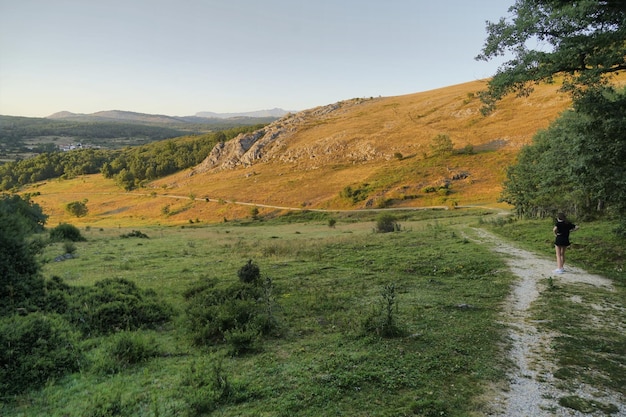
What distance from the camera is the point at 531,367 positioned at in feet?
22.9

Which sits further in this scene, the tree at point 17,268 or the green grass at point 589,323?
the tree at point 17,268

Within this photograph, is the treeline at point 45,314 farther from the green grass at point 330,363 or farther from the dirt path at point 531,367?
the dirt path at point 531,367

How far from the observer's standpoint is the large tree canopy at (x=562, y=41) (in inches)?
413

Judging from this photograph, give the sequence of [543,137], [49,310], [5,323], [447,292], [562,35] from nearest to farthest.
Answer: [5,323]
[49,310]
[562,35]
[447,292]
[543,137]

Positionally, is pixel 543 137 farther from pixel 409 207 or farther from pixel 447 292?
pixel 409 207

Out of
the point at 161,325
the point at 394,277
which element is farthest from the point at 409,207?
the point at 161,325

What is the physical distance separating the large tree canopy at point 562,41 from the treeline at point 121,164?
471ft

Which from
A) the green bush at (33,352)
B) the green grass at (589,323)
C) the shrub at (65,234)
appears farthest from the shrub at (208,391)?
the shrub at (65,234)

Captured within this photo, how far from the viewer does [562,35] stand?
11.4 metres

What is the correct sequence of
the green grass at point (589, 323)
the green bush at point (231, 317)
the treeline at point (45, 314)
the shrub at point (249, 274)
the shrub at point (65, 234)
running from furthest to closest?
the shrub at point (65, 234), the shrub at point (249, 274), the green bush at point (231, 317), the treeline at point (45, 314), the green grass at point (589, 323)

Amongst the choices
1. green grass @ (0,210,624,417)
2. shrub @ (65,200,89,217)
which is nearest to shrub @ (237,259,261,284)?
green grass @ (0,210,624,417)

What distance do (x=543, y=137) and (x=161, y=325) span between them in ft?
123

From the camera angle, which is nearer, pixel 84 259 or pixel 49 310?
pixel 49 310

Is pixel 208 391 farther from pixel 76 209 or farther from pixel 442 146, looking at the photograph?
pixel 76 209
